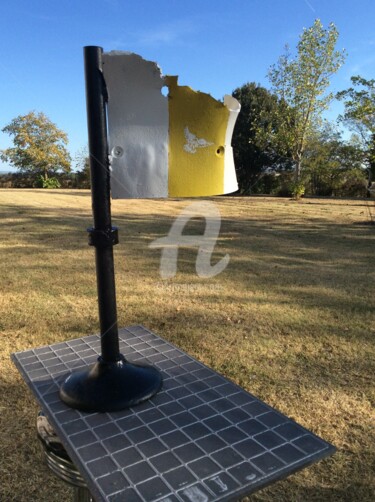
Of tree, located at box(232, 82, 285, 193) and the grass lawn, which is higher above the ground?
tree, located at box(232, 82, 285, 193)

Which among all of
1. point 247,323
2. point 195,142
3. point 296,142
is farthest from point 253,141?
point 195,142

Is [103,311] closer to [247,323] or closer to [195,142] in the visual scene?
[195,142]

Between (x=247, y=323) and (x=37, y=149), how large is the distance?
103ft

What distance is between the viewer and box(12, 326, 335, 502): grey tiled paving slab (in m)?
0.85

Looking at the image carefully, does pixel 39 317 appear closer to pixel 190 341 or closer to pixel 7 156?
pixel 190 341

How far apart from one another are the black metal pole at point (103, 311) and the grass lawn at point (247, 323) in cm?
69

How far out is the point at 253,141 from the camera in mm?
19938

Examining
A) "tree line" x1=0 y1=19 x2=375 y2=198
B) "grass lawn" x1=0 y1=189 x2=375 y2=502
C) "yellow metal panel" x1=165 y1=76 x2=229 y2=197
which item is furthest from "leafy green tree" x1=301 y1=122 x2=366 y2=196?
"yellow metal panel" x1=165 y1=76 x2=229 y2=197

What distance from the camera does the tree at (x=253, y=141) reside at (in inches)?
758

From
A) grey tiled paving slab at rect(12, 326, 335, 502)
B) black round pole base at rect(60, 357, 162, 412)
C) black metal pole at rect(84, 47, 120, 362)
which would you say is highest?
black metal pole at rect(84, 47, 120, 362)

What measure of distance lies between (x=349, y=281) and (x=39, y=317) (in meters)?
3.14

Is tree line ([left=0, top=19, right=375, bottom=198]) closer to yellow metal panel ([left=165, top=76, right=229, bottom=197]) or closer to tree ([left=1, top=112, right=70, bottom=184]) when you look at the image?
tree ([left=1, top=112, right=70, bottom=184])

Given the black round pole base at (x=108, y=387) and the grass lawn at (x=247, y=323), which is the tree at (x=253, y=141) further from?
the black round pole base at (x=108, y=387)

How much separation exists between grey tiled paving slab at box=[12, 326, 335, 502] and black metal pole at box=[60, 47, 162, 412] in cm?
3
